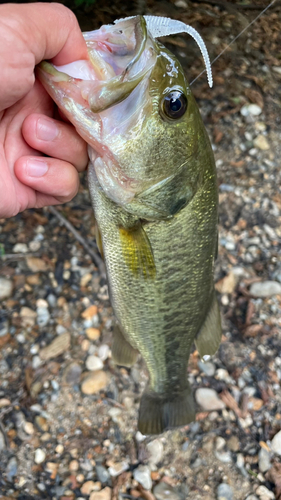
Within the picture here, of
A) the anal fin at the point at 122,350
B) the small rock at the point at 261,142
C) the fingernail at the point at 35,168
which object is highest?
the fingernail at the point at 35,168

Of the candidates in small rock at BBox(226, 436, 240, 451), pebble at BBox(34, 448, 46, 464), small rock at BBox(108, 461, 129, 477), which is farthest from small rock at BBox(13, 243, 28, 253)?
small rock at BBox(226, 436, 240, 451)

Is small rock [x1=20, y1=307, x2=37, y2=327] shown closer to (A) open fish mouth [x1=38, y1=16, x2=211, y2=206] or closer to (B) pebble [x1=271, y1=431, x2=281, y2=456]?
(A) open fish mouth [x1=38, y1=16, x2=211, y2=206]

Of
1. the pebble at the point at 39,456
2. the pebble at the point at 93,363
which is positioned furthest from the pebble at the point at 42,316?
the pebble at the point at 39,456

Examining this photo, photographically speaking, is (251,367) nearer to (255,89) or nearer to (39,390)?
(39,390)

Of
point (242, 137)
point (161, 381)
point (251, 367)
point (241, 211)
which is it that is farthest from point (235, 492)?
point (242, 137)

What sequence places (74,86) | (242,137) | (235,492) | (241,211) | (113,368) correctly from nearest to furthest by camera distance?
(74,86), (235,492), (113,368), (241,211), (242,137)

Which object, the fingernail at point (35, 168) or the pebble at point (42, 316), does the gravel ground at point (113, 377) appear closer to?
the pebble at point (42, 316)
